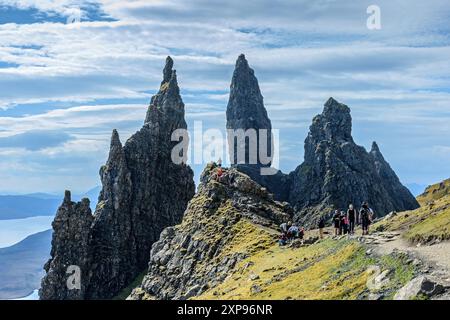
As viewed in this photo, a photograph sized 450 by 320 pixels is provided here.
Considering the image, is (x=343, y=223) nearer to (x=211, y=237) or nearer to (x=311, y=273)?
(x=311, y=273)

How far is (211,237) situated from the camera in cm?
10256

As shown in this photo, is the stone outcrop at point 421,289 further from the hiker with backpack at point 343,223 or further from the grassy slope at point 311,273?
the hiker with backpack at point 343,223

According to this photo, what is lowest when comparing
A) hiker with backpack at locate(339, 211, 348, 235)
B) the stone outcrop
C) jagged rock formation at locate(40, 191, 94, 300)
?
jagged rock formation at locate(40, 191, 94, 300)

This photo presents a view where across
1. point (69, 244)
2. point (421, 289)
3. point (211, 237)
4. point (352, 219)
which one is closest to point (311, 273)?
point (352, 219)

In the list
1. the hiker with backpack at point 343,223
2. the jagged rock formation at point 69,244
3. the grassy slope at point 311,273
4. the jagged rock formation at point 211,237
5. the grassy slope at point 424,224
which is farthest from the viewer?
the jagged rock formation at point 69,244

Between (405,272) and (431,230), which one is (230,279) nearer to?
(431,230)

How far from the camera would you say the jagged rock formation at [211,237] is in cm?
9200

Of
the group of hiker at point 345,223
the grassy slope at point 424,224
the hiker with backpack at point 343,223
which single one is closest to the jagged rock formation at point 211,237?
the group of hiker at point 345,223

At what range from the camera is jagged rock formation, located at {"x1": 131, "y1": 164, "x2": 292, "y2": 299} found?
92000 mm

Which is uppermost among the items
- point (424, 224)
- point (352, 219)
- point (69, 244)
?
point (352, 219)

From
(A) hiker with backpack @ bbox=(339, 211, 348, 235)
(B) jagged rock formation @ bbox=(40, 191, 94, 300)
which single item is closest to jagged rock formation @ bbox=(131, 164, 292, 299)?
(A) hiker with backpack @ bbox=(339, 211, 348, 235)

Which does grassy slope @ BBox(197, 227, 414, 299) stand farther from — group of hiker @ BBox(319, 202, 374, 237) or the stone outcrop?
group of hiker @ BBox(319, 202, 374, 237)
